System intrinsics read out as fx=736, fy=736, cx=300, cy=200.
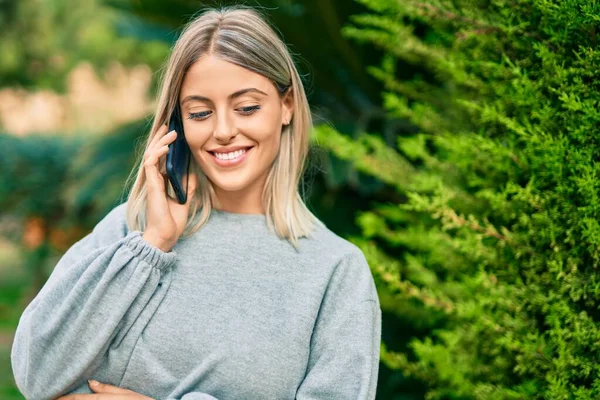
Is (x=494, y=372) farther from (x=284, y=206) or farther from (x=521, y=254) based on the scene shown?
Result: (x=284, y=206)

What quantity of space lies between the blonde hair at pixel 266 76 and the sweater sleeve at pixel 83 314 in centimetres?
19

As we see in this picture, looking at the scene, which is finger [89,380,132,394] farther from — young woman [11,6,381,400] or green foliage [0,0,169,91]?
green foliage [0,0,169,91]

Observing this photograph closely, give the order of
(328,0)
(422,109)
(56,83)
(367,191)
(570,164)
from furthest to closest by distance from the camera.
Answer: (56,83), (328,0), (367,191), (422,109), (570,164)

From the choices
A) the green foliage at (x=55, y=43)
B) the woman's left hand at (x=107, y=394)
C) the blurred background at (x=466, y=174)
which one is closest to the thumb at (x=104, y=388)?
the woman's left hand at (x=107, y=394)

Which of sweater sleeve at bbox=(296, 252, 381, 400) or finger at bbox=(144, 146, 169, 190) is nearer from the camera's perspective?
sweater sleeve at bbox=(296, 252, 381, 400)

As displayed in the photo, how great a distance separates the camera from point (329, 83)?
4.89m

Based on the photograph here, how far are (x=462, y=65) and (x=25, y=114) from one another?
11.4 metres

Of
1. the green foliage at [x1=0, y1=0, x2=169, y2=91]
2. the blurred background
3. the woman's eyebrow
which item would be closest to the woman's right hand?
the woman's eyebrow

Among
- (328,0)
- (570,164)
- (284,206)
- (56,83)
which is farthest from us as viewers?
(56,83)

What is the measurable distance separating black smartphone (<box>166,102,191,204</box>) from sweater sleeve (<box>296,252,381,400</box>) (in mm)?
531

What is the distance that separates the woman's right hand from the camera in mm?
2117

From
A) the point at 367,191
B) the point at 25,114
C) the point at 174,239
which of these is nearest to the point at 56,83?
the point at 25,114

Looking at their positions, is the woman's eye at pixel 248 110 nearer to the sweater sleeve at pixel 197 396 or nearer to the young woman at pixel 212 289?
the young woman at pixel 212 289

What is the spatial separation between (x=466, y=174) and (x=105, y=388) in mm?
1561
